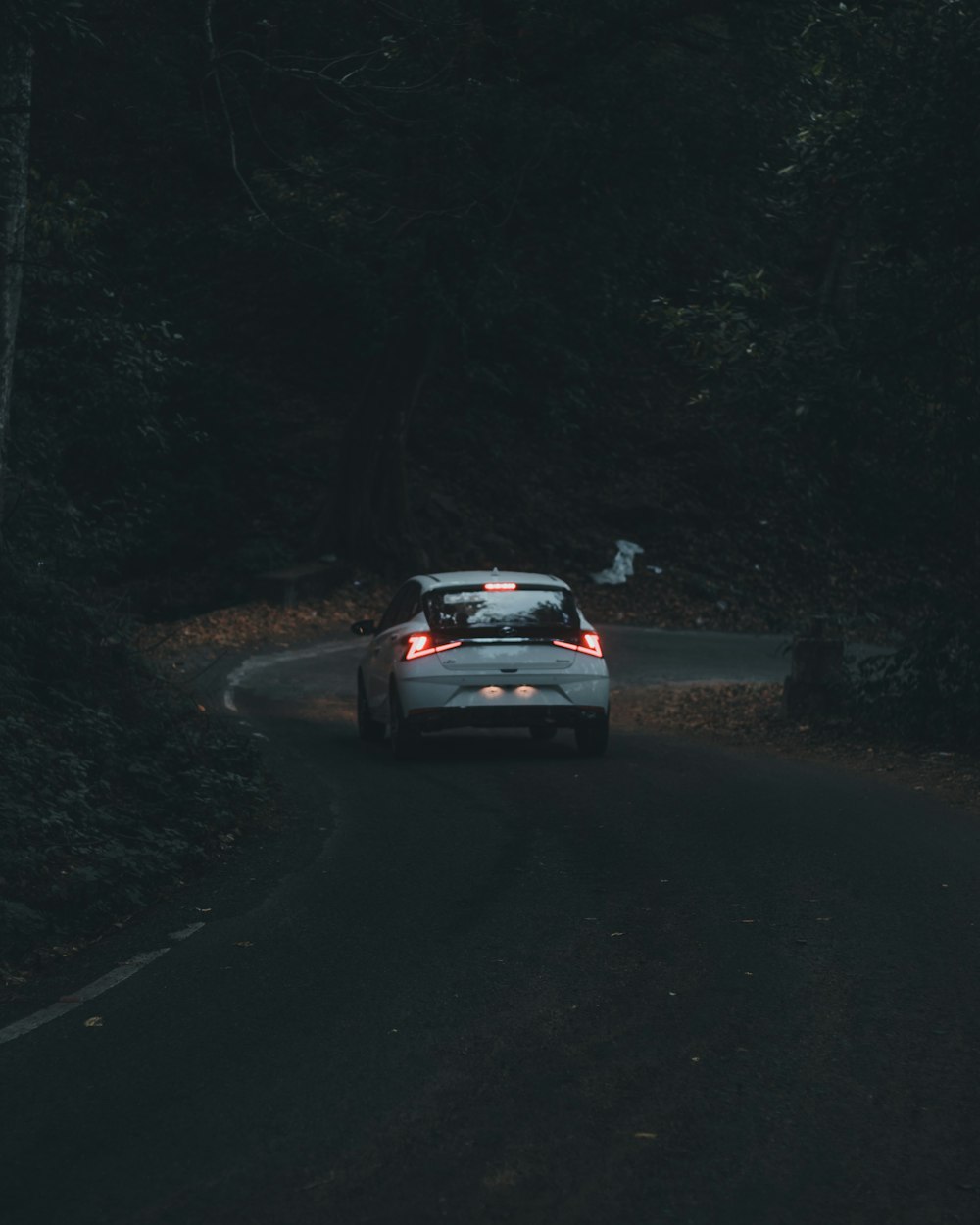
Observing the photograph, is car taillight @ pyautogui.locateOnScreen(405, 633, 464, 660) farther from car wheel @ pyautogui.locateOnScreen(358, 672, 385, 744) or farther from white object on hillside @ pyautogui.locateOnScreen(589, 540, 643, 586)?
white object on hillside @ pyautogui.locateOnScreen(589, 540, 643, 586)

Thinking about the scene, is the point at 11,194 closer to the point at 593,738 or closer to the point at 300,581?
the point at 593,738

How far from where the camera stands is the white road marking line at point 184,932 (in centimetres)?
841

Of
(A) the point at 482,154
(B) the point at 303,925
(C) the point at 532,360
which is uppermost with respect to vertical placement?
(A) the point at 482,154

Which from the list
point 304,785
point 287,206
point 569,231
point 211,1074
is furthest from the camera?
point 569,231

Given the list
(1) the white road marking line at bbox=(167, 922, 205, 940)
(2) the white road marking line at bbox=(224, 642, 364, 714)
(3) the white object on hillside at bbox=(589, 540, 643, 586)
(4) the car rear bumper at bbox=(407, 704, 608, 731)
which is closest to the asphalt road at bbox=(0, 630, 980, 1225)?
(1) the white road marking line at bbox=(167, 922, 205, 940)

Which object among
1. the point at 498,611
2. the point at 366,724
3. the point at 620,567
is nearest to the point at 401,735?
the point at 498,611

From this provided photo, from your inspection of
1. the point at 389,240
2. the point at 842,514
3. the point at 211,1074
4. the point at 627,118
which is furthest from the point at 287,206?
the point at 211,1074

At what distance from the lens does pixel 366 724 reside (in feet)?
59.0

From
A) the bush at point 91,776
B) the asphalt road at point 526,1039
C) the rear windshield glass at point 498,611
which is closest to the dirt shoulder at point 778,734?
the rear windshield glass at point 498,611

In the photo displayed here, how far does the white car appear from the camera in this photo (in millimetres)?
15805

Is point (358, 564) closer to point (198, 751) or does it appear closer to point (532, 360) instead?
point (532, 360)

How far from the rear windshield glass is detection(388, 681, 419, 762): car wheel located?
0.84 m

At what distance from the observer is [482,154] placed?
93.4 ft

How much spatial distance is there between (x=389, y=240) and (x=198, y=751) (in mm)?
17255
